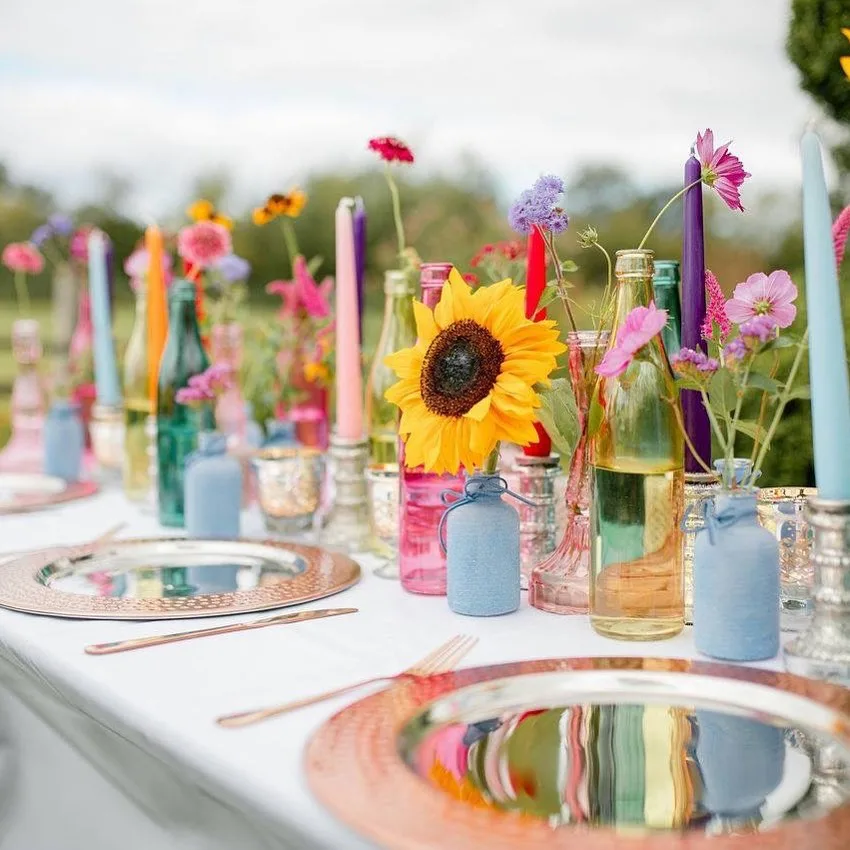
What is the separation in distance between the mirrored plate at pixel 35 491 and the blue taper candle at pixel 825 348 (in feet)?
3.71

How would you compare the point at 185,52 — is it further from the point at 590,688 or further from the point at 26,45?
the point at 590,688

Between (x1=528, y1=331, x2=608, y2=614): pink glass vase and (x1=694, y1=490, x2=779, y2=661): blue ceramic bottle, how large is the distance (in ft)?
0.48

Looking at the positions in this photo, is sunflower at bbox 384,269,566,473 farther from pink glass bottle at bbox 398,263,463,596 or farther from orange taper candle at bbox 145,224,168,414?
orange taper candle at bbox 145,224,168,414

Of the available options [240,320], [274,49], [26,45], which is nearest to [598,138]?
[274,49]

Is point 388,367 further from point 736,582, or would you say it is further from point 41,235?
point 41,235

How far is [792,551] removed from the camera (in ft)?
2.86

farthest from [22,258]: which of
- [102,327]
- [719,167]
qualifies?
[719,167]

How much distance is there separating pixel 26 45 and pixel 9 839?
15.1 ft

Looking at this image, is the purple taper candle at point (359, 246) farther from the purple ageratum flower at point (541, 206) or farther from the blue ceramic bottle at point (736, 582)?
the blue ceramic bottle at point (736, 582)

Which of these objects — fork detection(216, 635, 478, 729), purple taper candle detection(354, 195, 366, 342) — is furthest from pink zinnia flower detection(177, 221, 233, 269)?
fork detection(216, 635, 478, 729)

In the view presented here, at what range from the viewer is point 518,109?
209 inches

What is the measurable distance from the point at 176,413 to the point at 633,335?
0.80 m

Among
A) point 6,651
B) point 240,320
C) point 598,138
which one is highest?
point 598,138

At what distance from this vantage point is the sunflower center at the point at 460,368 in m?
0.85
